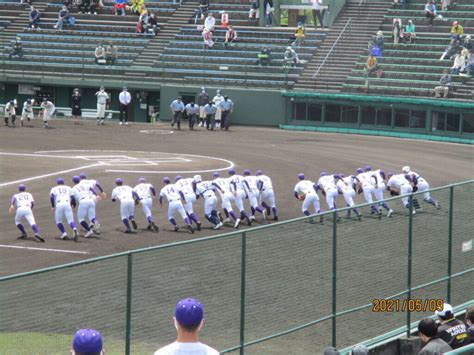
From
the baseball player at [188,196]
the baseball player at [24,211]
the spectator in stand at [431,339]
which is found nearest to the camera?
the spectator in stand at [431,339]

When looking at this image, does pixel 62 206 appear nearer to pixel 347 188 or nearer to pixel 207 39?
pixel 347 188

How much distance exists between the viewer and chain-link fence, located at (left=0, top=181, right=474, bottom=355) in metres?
10.8

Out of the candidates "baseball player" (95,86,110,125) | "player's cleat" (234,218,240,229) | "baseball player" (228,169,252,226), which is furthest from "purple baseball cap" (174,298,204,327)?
"baseball player" (95,86,110,125)

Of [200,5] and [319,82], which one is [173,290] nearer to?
[319,82]

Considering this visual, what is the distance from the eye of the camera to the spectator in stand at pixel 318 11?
5747cm

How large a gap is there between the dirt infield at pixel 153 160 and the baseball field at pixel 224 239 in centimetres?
5

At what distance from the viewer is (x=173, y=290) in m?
11.9

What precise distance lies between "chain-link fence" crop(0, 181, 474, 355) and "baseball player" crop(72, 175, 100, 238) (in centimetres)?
1064

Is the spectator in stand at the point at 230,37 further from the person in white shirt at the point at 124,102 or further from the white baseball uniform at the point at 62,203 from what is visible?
the white baseball uniform at the point at 62,203

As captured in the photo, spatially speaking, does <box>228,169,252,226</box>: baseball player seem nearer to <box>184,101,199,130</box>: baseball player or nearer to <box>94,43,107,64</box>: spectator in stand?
<box>184,101,199,130</box>: baseball player

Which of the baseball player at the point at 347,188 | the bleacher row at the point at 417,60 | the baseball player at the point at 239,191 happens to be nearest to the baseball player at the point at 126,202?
the baseball player at the point at 239,191

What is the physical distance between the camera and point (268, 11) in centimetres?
5791

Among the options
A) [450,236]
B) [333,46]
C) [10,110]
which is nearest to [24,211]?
[450,236]

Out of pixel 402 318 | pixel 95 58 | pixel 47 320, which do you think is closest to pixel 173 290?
pixel 47 320
